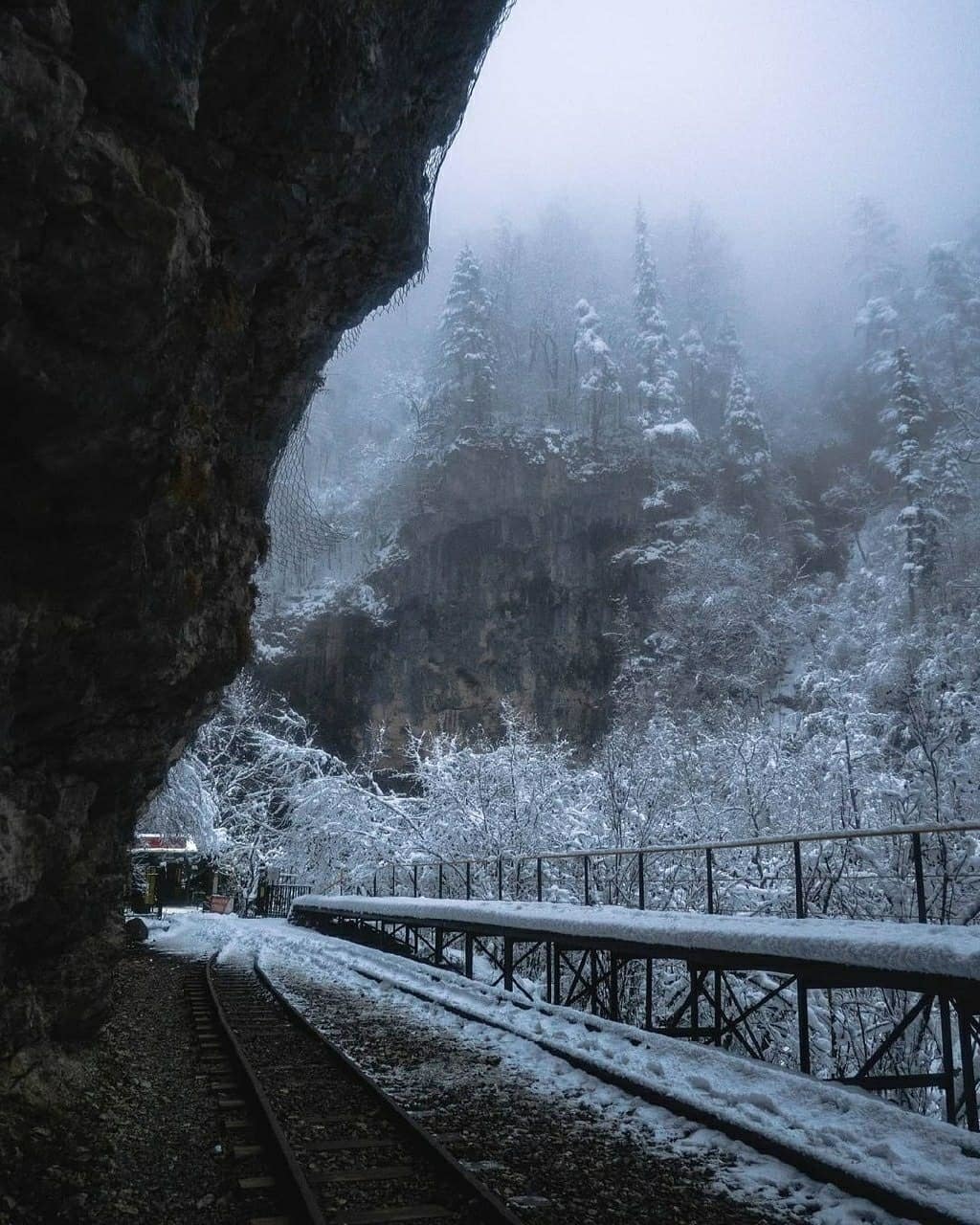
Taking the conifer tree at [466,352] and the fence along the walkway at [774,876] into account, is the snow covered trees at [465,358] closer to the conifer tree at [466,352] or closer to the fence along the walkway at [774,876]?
the conifer tree at [466,352]

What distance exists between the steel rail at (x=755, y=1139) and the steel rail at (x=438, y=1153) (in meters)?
1.92

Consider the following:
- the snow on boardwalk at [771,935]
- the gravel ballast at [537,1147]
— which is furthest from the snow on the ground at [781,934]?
the gravel ballast at [537,1147]

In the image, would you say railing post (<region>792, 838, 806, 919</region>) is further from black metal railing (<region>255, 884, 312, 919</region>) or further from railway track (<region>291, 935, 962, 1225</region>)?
black metal railing (<region>255, 884, 312, 919</region>)

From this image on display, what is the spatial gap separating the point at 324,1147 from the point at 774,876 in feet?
36.4

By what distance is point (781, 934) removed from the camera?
7.89 meters

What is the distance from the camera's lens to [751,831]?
21.5m

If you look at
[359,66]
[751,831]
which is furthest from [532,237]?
[359,66]

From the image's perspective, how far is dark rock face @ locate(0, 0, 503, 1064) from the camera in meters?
5.35

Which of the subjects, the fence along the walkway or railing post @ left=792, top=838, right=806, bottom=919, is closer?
railing post @ left=792, top=838, right=806, bottom=919

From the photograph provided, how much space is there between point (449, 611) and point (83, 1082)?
50564 millimetres

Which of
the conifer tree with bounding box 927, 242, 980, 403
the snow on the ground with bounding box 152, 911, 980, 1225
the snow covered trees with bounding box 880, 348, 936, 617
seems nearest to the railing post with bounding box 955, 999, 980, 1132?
the snow on the ground with bounding box 152, 911, 980, 1225

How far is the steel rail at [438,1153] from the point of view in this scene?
503 cm

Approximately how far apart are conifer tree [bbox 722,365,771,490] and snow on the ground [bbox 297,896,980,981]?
55653 millimetres

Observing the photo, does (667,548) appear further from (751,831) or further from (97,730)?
(97,730)
